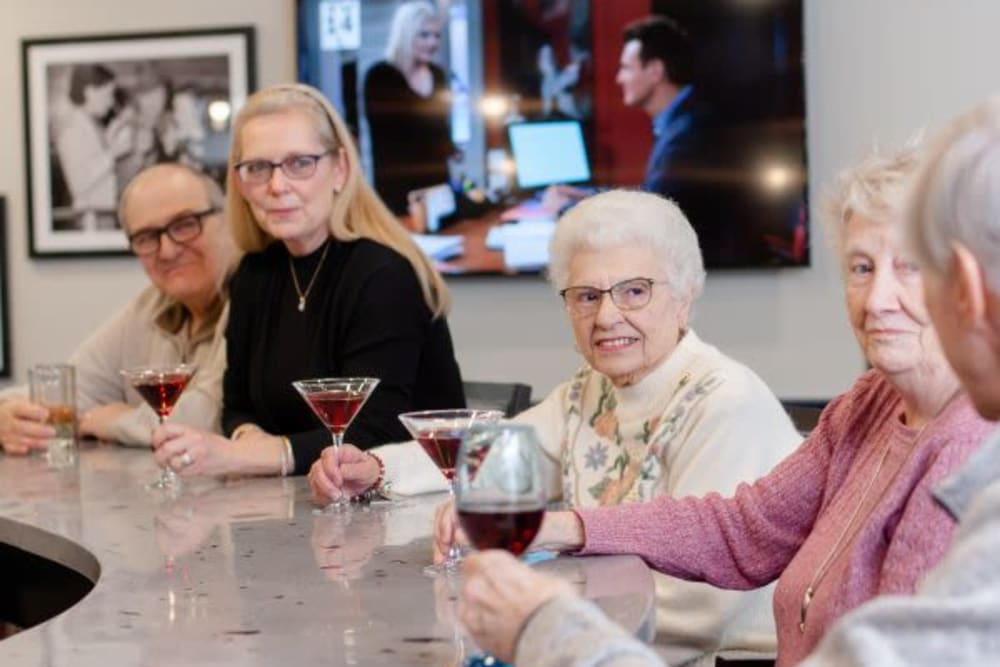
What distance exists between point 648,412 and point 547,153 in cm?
277

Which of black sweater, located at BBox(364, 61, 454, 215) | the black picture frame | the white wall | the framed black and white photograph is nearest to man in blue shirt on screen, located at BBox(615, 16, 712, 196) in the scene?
the white wall

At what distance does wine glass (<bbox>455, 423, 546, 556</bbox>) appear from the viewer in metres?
1.57

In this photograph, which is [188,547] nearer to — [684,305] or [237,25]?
[684,305]

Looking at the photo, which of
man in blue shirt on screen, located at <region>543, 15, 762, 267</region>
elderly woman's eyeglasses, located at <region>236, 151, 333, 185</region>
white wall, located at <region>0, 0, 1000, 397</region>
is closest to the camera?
elderly woman's eyeglasses, located at <region>236, 151, 333, 185</region>

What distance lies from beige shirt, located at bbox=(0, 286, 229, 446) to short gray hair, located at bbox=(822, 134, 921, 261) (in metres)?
1.89

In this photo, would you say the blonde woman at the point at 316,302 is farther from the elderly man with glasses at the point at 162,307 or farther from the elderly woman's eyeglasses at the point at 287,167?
the elderly man with glasses at the point at 162,307

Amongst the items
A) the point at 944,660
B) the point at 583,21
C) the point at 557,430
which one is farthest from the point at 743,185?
the point at 944,660

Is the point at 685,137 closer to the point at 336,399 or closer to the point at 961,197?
the point at 336,399

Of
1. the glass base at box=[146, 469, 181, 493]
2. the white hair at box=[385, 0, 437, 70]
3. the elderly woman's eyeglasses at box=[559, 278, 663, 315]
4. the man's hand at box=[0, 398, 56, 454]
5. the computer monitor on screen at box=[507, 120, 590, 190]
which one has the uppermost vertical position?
the white hair at box=[385, 0, 437, 70]

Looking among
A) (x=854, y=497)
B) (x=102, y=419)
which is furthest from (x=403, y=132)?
(x=854, y=497)

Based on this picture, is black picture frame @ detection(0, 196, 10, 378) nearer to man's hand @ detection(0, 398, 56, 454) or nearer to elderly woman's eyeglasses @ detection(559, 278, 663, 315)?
man's hand @ detection(0, 398, 56, 454)

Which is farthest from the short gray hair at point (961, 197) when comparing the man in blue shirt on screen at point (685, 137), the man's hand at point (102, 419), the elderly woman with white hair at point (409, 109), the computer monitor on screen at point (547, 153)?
the elderly woman with white hair at point (409, 109)

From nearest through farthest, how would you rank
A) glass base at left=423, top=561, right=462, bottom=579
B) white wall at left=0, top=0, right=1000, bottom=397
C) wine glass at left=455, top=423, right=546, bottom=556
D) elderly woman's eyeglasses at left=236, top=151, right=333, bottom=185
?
wine glass at left=455, top=423, right=546, bottom=556, glass base at left=423, top=561, right=462, bottom=579, elderly woman's eyeglasses at left=236, top=151, right=333, bottom=185, white wall at left=0, top=0, right=1000, bottom=397

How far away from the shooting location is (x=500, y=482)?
5.16ft
